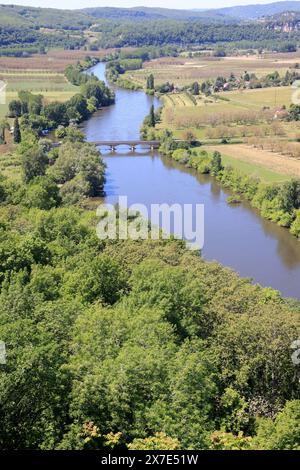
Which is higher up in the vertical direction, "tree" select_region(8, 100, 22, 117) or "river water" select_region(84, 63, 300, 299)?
"tree" select_region(8, 100, 22, 117)

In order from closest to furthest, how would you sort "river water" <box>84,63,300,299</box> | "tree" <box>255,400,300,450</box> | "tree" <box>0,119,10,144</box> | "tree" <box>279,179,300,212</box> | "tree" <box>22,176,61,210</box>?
"tree" <box>255,400,300,450</box>, "river water" <box>84,63,300,299</box>, "tree" <box>22,176,61,210</box>, "tree" <box>279,179,300,212</box>, "tree" <box>0,119,10,144</box>

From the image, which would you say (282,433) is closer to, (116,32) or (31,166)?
(31,166)

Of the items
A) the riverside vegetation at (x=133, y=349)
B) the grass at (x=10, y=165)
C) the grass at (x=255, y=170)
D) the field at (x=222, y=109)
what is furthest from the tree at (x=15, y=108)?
the riverside vegetation at (x=133, y=349)

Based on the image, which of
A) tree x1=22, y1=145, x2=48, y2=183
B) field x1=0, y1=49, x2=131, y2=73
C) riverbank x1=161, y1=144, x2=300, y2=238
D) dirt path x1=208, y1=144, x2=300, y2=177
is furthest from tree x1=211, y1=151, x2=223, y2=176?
field x1=0, y1=49, x2=131, y2=73

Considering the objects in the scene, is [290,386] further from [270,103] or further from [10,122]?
[270,103]

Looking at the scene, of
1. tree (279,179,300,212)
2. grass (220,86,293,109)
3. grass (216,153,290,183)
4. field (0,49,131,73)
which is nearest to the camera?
tree (279,179,300,212)

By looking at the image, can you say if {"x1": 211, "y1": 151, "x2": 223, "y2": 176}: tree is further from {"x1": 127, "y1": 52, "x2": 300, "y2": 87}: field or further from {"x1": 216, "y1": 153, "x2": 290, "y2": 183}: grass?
{"x1": 127, "y1": 52, "x2": 300, "y2": 87}: field

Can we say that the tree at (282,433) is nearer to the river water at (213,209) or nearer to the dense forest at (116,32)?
the river water at (213,209)
